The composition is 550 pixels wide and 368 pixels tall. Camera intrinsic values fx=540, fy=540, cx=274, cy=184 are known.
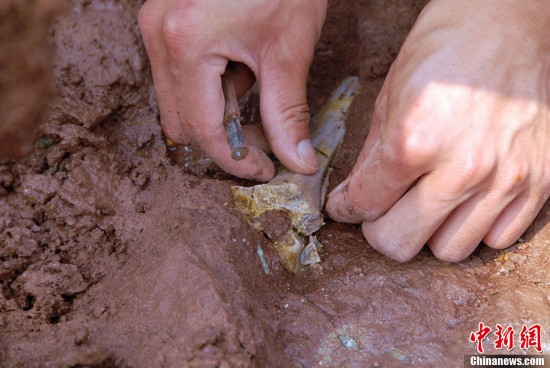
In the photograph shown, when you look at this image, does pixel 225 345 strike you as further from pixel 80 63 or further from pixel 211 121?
pixel 80 63

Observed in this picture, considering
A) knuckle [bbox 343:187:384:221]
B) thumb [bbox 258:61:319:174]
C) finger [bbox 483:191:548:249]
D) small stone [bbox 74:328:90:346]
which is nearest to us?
small stone [bbox 74:328:90:346]

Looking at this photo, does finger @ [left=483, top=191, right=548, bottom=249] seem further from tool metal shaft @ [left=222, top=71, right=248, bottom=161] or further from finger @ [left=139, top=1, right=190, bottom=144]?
finger @ [left=139, top=1, right=190, bottom=144]

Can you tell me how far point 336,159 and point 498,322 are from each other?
2.66 feet

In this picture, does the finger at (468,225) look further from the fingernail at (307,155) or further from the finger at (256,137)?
the finger at (256,137)

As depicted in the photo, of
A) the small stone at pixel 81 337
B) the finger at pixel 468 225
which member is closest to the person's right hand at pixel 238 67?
the finger at pixel 468 225

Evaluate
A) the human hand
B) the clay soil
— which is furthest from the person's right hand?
the human hand

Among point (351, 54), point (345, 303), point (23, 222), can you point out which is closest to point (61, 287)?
point (23, 222)

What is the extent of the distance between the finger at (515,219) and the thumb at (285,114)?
0.61 meters

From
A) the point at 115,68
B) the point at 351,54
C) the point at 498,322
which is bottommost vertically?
the point at 498,322

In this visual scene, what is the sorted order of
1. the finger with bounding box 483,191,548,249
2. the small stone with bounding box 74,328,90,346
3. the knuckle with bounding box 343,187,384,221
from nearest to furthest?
the small stone with bounding box 74,328,90,346, the finger with bounding box 483,191,548,249, the knuckle with bounding box 343,187,384,221

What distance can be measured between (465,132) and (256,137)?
75 centimetres

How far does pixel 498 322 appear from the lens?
150 centimetres

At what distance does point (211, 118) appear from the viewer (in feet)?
5.82

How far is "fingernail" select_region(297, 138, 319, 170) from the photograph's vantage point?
1.84 metres
